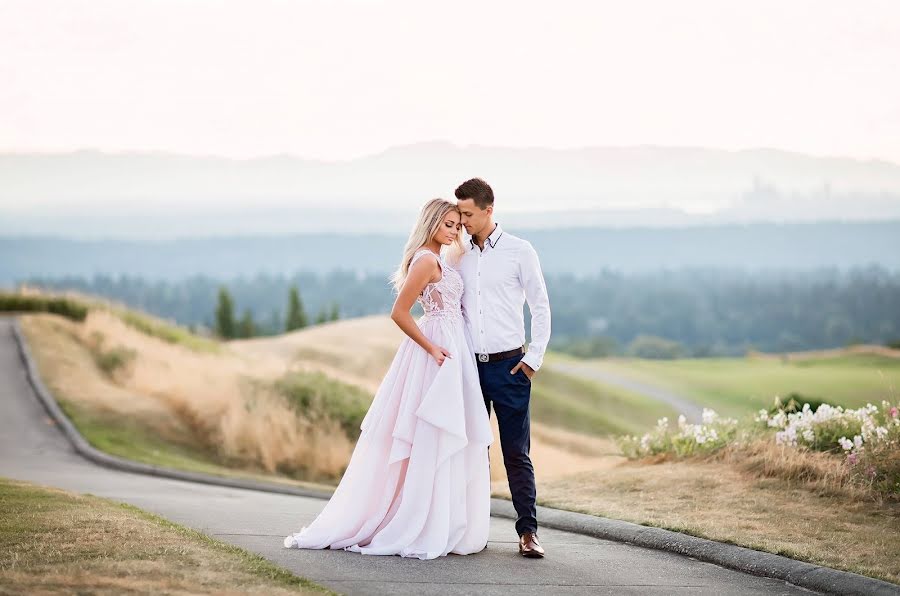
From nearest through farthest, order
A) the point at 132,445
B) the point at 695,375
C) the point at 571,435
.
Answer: the point at 132,445 < the point at 571,435 < the point at 695,375

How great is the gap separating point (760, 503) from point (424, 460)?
3.83 m

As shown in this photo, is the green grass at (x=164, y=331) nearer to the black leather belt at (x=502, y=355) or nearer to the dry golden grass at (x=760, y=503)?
the dry golden grass at (x=760, y=503)

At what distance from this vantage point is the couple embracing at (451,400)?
7.79m

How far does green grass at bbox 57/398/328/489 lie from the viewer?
721 inches

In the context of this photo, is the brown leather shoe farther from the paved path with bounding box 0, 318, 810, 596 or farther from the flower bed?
the flower bed

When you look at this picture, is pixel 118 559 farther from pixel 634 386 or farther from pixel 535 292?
pixel 634 386

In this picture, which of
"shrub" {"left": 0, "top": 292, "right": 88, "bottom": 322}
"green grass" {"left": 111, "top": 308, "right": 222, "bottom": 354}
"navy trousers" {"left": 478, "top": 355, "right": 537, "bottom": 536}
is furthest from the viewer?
"green grass" {"left": 111, "top": 308, "right": 222, "bottom": 354}

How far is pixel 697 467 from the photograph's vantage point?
40.0 ft

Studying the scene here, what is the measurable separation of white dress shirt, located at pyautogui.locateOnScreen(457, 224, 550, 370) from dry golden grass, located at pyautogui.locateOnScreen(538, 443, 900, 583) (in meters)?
2.35

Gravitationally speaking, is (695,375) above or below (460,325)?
below

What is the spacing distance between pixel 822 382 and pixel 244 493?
4252 cm

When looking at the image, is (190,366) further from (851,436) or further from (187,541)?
(187,541)

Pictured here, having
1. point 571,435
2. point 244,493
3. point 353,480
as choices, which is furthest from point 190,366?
point 353,480

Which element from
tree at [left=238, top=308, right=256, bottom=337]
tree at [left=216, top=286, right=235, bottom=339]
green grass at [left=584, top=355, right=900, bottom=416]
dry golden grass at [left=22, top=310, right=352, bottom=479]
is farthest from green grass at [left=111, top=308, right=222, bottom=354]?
tree at [left=238, top=308, right=256, bottom=337]
